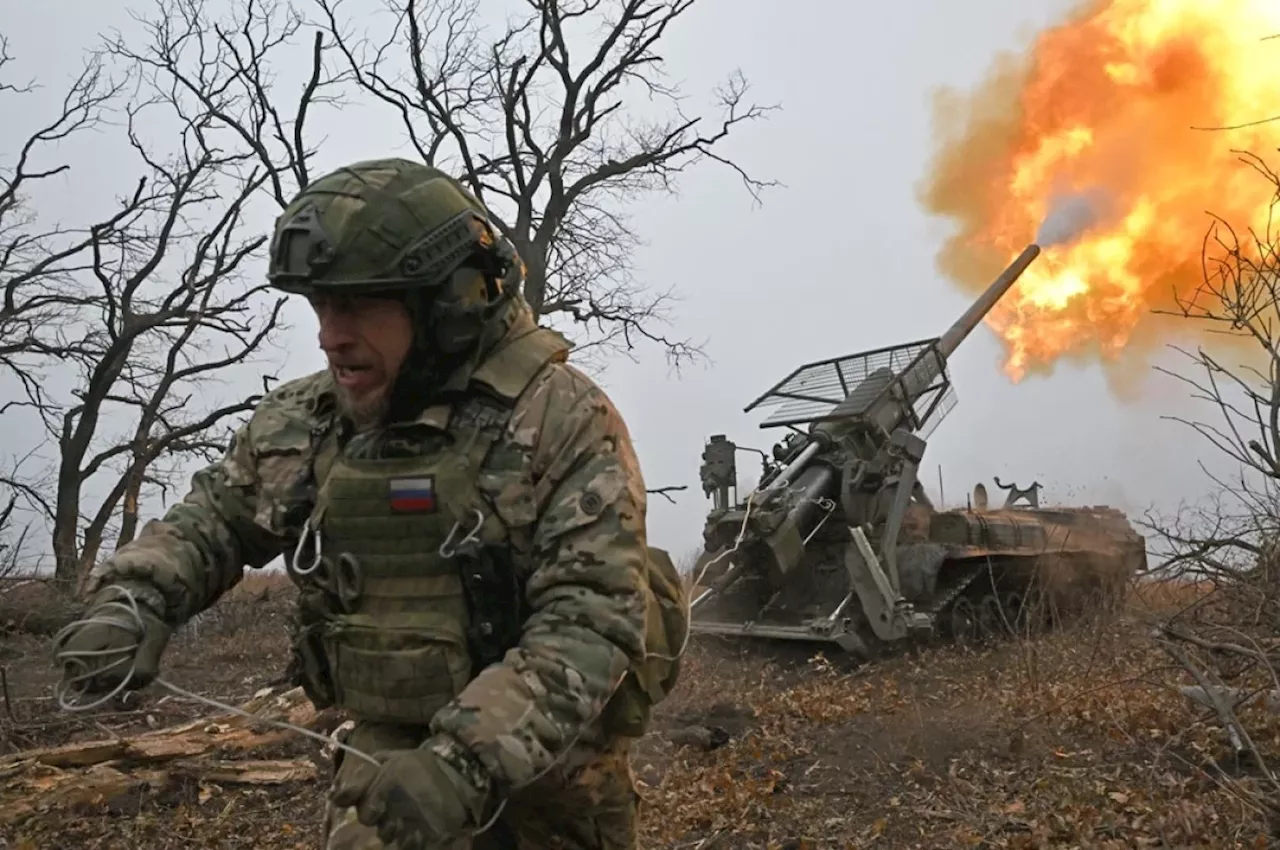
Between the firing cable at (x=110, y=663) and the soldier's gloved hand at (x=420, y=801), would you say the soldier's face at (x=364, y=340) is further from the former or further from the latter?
the soldier's gloved hand at (x=420, y=801)

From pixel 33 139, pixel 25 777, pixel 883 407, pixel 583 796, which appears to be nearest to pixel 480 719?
pixel 583 796

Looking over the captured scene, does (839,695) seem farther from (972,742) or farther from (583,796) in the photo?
(583,796)

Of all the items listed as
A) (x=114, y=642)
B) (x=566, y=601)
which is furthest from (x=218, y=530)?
(x=566, y=601)

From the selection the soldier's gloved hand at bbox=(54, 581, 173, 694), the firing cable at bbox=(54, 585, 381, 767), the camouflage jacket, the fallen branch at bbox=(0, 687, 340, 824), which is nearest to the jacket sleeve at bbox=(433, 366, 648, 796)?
the camouflage jacket

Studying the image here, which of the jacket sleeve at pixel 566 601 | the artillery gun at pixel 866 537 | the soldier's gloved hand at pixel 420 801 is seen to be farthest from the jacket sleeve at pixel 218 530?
the artillery gun at pixel 866 537

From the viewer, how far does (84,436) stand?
20.1 m

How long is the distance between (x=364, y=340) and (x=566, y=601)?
791 millimetres

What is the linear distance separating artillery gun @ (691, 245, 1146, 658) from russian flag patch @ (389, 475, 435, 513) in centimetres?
821

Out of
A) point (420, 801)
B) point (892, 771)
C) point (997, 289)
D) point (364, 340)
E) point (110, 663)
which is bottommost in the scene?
point (892, 771)

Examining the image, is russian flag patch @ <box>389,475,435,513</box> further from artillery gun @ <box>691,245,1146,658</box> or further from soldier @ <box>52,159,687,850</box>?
artillery gun @ <box>691,245,1146,658</box>

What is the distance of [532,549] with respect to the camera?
2.66 metres

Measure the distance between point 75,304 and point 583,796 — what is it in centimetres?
1963

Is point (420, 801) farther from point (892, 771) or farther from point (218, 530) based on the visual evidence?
point (892, 771)

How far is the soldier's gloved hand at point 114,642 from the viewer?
267cm
